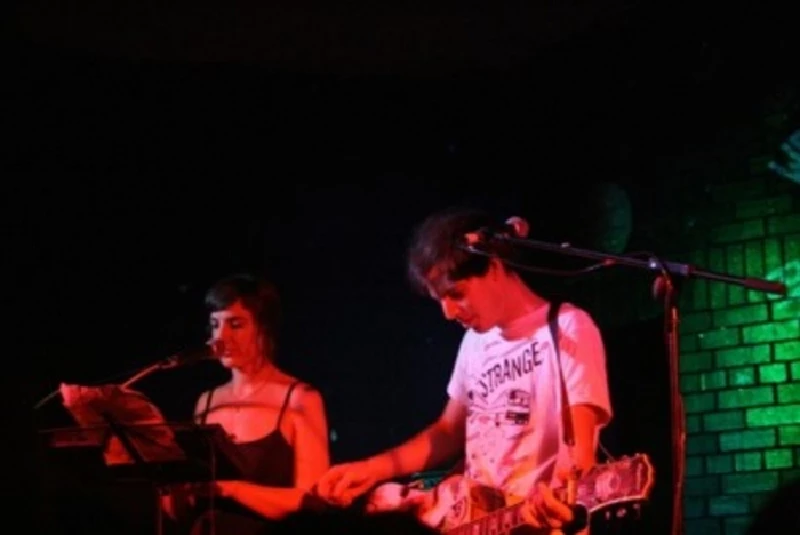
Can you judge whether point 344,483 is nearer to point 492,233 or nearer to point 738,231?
point 492,233

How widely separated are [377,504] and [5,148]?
332 cm

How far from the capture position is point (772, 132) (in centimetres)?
590

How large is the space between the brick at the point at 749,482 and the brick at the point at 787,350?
49cm

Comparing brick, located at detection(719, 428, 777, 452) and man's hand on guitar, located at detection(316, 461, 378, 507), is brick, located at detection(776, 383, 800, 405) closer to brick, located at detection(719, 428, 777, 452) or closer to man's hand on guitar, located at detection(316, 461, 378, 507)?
brick, located at detection(719, 428, 777, 452)

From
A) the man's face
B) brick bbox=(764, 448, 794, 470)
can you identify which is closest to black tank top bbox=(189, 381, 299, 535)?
the man's face

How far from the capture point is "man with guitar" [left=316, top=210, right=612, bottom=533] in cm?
432

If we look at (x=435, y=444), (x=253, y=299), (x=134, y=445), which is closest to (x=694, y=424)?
(x=435, y=444)

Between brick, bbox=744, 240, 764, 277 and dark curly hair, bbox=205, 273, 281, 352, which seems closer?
dark curly hair, bbox=205, 273, 281, 352

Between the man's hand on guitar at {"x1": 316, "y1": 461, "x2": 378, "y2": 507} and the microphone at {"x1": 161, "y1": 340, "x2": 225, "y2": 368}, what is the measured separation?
2.15ft

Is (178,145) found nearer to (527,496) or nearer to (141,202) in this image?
(141,202)

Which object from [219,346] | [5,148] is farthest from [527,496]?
[5,148]

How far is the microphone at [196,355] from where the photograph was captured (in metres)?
4.87

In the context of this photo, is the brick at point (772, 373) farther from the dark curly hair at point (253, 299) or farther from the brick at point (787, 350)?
the dark curly hair at point (253, 299)

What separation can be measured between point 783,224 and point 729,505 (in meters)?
1.23
